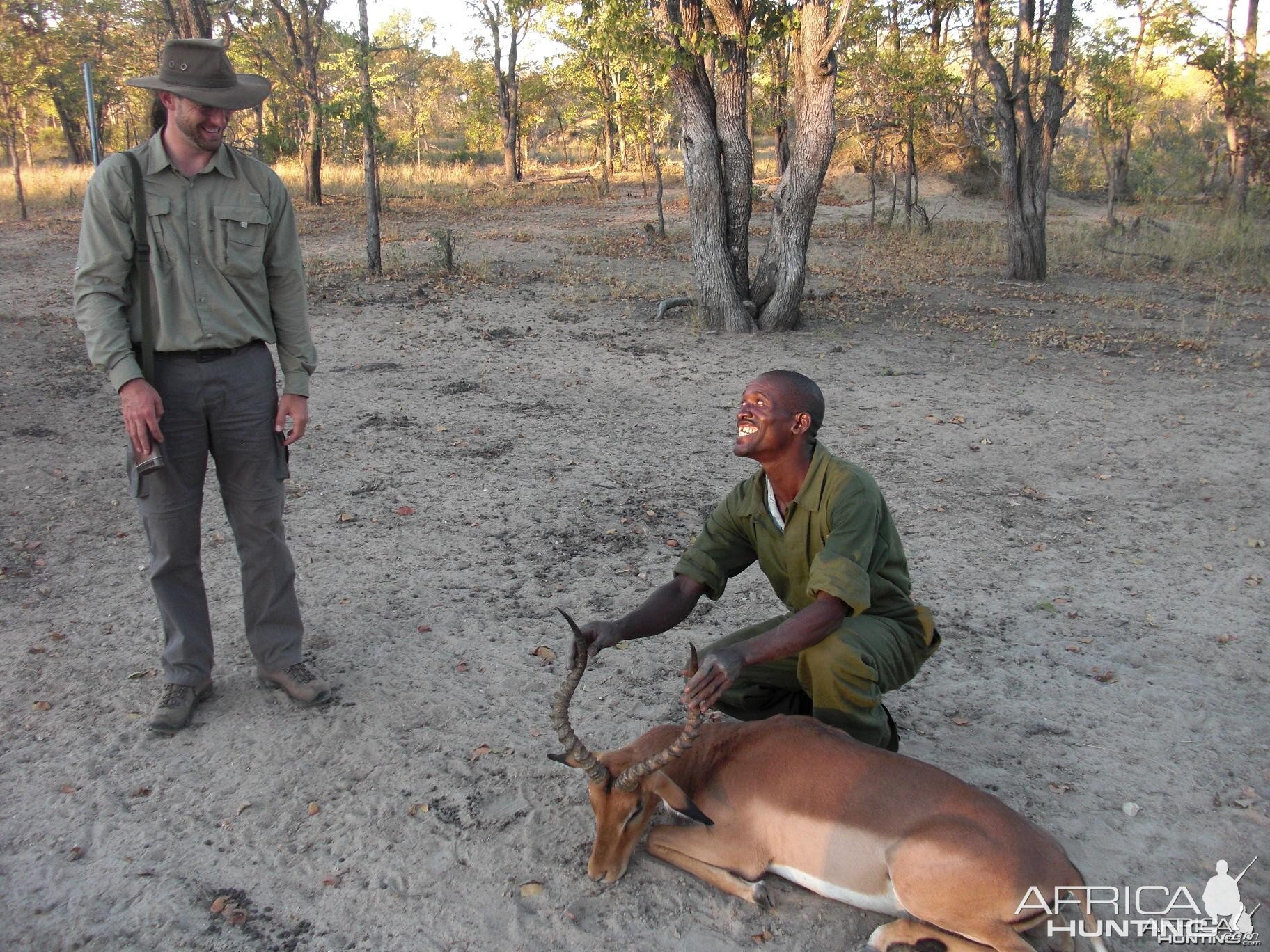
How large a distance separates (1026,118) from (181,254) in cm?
1319

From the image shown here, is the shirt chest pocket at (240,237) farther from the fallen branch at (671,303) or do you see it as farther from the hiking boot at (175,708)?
the fallen branch at (671,303)

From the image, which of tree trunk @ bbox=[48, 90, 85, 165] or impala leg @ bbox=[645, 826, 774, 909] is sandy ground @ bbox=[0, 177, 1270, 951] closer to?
impala leg @ bbox=[645, 826, 774, 909]

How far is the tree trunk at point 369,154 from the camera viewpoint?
12742 millimetres

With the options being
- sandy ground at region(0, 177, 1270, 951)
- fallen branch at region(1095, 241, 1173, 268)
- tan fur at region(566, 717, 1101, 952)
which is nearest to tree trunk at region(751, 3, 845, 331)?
sandy ground at region(0, 177, 1270, 951)

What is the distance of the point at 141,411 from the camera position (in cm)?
333

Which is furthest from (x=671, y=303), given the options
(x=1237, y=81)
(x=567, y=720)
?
(x=1237, y=81)

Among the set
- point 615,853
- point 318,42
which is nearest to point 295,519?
point 615,853

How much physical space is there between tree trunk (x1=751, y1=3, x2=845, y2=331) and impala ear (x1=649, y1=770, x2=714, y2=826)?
8.79 m

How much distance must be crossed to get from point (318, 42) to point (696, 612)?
21408mm

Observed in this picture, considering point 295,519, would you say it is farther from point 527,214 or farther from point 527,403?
point 527,214

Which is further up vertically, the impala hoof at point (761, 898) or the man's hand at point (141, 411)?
the man's hand at point (141, 411)

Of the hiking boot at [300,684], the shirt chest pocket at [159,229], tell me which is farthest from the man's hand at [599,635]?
the shirt chest pocket at [159,229]

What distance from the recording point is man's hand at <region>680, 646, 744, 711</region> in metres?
2.74

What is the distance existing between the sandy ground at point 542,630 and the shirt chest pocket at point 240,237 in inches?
67.7
